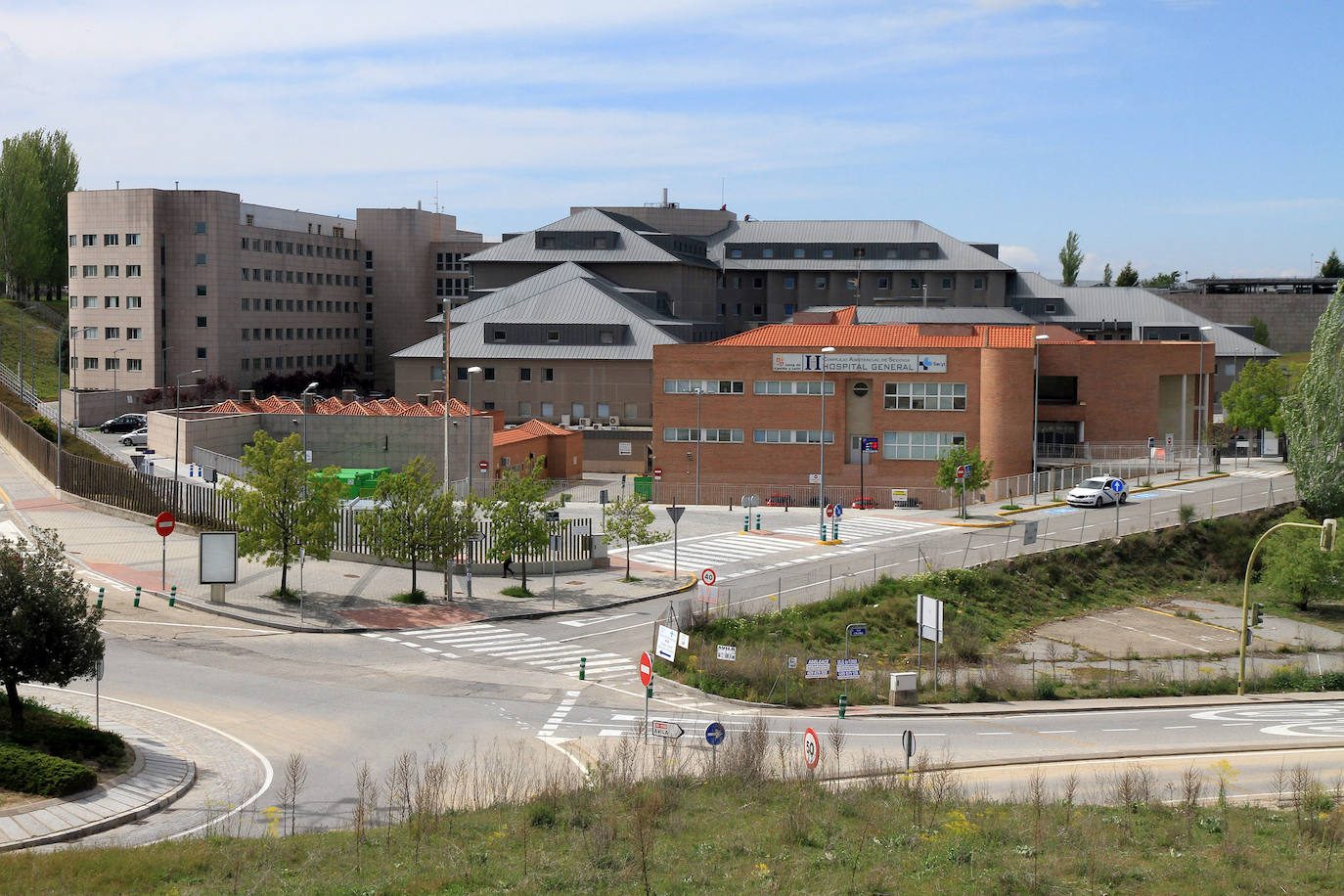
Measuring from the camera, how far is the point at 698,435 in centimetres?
6962

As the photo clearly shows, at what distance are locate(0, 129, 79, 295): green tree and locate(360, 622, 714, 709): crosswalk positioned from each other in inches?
3772

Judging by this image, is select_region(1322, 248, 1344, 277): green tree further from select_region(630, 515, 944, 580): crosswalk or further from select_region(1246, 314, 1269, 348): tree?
select_region(630, 515, 944, 580): crosswalk

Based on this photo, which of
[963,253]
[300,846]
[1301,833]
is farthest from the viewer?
[963,253]

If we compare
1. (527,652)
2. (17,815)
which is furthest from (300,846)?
(527,652)

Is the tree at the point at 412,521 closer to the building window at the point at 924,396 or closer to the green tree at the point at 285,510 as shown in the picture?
the green tree at the point at 285,510

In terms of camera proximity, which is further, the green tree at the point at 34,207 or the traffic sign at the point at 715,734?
the green tree at the point at 34,207

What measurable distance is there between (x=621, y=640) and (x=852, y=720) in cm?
Answer: 935

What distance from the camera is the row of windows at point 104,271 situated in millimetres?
102688

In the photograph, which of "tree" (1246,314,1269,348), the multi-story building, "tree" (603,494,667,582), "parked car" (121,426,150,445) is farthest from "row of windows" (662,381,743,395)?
"tree" (1246,314,1269,348)

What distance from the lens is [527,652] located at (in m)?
34.4

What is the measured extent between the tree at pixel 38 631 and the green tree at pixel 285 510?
14.9m

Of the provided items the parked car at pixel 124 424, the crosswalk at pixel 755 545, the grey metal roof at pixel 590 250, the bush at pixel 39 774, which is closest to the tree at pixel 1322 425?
the crosswalk at pixel 755 545

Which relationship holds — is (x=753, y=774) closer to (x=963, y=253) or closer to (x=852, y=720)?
(x=852, y=720)

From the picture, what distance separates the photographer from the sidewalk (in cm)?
1847
